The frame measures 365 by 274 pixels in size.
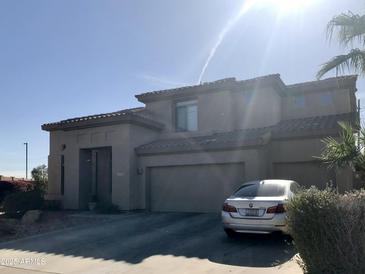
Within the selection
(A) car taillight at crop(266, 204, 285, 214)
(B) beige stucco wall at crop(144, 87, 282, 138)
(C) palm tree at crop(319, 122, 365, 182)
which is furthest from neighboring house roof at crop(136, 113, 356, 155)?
(A) car taillight at crop(266, 204, 285, 214)

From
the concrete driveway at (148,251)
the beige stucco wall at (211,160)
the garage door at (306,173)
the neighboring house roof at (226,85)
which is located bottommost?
the concrete driveway at (148,251)

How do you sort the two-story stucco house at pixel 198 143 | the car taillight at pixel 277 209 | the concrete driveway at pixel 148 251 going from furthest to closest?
the two-story stucco house at pixel 198 143
the car taillight at pixel 277 209
the concrete driveway at pixel 148 251

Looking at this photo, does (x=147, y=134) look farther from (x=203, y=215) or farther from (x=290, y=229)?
(x=290, y=229)

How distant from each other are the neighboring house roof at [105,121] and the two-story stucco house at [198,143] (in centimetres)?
5

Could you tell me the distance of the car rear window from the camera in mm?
10102

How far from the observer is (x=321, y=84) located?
1988 cm

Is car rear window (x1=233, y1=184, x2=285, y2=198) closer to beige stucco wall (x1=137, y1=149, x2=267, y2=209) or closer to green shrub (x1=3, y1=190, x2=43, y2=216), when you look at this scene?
beige stucco wall (x1=137, y1=149, x2=267, y2=209)

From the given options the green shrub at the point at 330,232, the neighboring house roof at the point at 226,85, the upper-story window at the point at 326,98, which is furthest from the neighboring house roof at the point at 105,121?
the green shrub at the point at 330,232

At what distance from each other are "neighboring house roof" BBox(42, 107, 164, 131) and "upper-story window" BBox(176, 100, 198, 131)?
946 mm

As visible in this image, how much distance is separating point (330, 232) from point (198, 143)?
10933 mm

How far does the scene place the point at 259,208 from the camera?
9578 mm

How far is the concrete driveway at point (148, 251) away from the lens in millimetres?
8266

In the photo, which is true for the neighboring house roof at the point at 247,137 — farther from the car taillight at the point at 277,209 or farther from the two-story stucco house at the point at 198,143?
the car taillight at the point at 277,209

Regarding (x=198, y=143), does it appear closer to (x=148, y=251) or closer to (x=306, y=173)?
(x=306, y=173)
